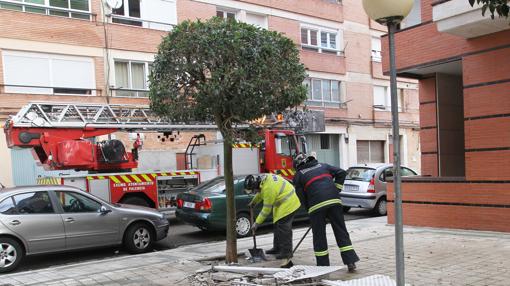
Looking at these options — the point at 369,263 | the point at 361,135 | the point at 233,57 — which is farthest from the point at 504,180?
the point at 361,135

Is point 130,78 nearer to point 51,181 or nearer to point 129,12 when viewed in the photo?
point 129,12

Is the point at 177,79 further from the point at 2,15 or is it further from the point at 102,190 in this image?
the point at 2,15

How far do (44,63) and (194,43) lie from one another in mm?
12853

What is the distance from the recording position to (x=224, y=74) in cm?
672

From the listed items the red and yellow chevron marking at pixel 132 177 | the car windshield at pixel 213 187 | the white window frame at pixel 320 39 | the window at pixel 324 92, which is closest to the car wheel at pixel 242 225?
the car windshield at pixel 213 187

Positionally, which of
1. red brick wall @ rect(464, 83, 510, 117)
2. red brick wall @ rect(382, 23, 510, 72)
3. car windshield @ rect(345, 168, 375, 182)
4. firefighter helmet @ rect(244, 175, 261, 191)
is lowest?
car windshield @ rect(345, 168, 375, 182)

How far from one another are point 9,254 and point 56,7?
12.3 meters

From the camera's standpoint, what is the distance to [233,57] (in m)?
6.77

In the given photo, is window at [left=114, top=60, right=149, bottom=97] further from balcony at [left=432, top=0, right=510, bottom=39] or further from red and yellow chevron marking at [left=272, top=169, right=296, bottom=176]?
balcony at [left=432, top=0, right=510, bottom=39]

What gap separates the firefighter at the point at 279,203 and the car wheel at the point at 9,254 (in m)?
4.01

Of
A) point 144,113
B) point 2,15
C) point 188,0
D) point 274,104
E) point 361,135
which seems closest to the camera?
point 274,104

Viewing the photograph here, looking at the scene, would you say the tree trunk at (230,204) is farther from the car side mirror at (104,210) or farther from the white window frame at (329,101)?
the white window frame at (329,101)

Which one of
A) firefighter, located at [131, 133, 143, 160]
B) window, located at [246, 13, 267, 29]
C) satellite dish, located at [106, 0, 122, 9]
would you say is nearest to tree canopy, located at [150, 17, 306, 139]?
firefighter, located at [131, 133, 143, 160]

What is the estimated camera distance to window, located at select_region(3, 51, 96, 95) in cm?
1698
